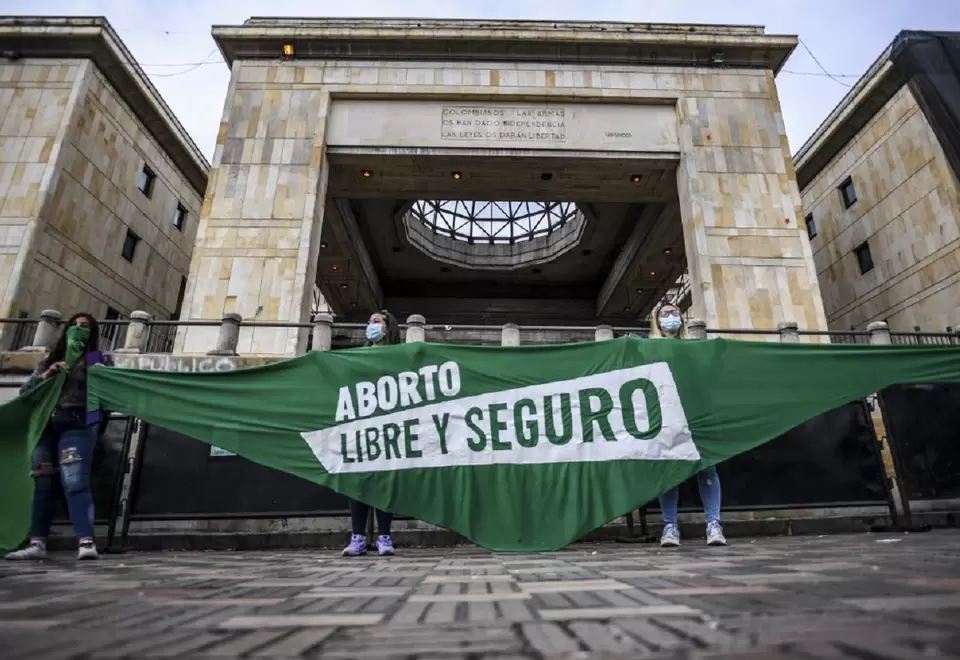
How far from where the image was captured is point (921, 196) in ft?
53.3

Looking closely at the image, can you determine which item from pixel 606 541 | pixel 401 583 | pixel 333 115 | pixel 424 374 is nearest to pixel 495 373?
pixel 424 374

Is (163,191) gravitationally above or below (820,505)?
above

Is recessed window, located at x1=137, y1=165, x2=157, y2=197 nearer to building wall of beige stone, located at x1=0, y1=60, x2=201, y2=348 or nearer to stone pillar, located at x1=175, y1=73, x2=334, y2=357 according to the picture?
building wall of beige stone, located at x1=0, y1=60, x2=201, y2=348

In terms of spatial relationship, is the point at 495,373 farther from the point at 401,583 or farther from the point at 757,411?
the point at 401,583

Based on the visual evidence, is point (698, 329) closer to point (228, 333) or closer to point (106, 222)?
point (228, 333)

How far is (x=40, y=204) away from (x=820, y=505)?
1882 centimetres

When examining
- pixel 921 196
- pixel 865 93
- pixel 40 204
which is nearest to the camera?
pixel 40 204

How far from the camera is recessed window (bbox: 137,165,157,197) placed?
18.5 m

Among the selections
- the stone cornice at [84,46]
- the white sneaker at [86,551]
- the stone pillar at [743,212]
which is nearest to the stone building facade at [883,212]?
the stone pillar at [743,212]

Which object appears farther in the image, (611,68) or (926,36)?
(611,68)

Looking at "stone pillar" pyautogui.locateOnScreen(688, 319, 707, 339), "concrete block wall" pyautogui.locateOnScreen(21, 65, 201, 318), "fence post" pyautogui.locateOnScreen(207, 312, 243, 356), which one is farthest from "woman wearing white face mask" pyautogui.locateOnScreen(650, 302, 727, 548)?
"concrete block wall" pyautogui.locateOnScreen(21, 65, 201, 318)

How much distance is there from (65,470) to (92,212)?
Answer: 51.9 feet

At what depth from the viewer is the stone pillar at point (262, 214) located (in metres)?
12.8

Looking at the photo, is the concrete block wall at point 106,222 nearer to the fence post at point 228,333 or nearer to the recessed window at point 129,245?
the recessed window at point 129,245
